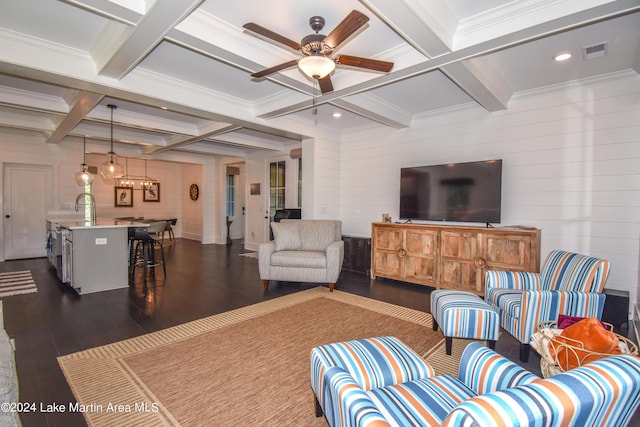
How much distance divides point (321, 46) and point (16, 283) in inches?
217

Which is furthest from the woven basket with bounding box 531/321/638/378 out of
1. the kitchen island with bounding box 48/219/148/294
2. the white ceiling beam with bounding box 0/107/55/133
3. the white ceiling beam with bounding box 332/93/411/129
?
the white ceiling beam with bounding box 0/107/55/133

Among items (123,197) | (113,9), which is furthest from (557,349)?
(123,197)

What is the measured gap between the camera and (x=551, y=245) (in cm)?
383

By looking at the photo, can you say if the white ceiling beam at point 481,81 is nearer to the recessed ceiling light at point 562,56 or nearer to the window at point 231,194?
the recessed ceiling light at point 562,56

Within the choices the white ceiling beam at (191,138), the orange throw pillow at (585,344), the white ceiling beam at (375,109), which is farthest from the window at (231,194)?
the orange throw pillow at (585,344)

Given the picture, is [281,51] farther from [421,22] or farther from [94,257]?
[94,257]

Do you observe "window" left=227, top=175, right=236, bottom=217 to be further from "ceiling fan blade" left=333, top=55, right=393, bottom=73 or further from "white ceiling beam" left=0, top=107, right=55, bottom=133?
"ceiling fan blade" left=333, top=55, right=393, bottom=73

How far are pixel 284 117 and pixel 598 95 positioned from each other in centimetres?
399

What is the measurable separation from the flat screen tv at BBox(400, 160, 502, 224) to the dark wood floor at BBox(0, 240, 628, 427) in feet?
3.91

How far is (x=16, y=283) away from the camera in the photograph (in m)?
4.53

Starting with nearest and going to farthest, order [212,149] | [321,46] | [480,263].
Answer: [321,46] → [480,263] → [212,149]

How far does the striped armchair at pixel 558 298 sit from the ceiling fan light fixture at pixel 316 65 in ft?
7.55

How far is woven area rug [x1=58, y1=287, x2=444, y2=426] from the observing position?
1.80m

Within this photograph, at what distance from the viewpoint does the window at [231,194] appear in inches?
386
